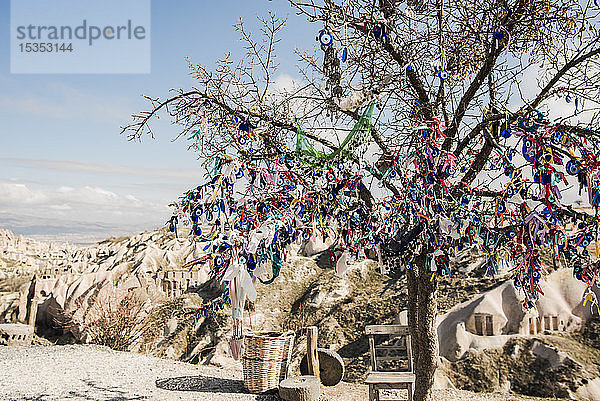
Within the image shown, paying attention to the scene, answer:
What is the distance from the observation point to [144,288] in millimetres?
10469

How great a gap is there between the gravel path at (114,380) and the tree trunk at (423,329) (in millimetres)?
1366

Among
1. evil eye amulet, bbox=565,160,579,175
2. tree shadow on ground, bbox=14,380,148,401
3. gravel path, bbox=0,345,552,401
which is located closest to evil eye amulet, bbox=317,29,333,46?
evil eye amulet, bbox=565,160,579,175

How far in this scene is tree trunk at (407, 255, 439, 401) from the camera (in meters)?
4.96

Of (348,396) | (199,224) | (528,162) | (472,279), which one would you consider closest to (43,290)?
(348,396)

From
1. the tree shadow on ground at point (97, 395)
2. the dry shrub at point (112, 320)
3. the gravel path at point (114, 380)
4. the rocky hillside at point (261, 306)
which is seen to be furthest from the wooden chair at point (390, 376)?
the dry shrub at point (112, 320)

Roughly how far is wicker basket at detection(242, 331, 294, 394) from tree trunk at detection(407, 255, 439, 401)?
183 centimetres

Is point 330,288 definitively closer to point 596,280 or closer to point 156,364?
point 156,364

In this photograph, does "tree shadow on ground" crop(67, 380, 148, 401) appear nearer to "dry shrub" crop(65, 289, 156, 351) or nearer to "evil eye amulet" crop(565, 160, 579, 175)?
"dry shrub" crop(65, 289, 156, 351)

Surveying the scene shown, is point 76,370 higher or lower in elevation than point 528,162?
lower

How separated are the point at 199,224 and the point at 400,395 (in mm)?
4686

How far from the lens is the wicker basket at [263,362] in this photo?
5953 mm

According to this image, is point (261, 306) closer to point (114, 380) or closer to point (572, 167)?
point (114, 380)

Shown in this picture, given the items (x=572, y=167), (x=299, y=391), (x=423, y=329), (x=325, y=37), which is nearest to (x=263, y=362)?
(x=299, y=391)

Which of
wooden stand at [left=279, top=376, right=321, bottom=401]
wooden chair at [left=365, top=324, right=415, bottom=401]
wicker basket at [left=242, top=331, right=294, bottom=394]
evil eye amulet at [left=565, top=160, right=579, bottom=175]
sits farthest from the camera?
wicker basket at [left=242, top=331, right=294, bottom=394]
